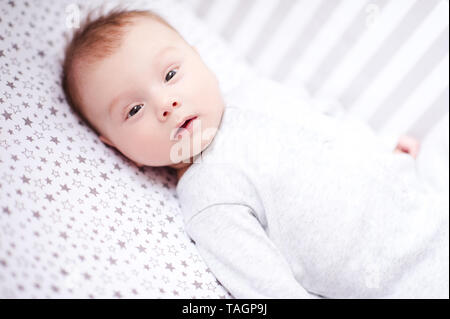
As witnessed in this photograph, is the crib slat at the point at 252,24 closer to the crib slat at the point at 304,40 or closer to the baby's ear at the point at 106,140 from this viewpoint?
the crib slat at the point at 304,40

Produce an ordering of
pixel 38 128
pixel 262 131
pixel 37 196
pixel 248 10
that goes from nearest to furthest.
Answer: pixel 37 196
pixel 38 128
pixel 262 131
pixel 248 10

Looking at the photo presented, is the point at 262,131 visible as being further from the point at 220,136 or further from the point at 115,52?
the point at 115,52

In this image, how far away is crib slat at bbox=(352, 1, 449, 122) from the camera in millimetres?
1017

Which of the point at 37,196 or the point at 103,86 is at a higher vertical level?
the point at 103,86

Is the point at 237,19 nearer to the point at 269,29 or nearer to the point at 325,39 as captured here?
the point at 269,29

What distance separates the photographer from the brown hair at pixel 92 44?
2.82 ft

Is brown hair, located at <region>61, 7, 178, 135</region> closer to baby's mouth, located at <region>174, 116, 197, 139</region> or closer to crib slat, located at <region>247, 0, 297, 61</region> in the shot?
baby's mouth, located at <region>174, 116, 197, 139</region>

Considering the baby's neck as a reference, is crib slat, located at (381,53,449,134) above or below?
above

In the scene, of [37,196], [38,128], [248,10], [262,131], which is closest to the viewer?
[37,196]

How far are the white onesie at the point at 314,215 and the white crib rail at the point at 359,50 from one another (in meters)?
0.27

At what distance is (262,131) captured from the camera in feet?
3.10

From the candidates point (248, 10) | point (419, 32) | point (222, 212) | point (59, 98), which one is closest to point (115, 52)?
point (59, 98)

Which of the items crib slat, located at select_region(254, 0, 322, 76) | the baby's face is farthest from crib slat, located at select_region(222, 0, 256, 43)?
the baby's face

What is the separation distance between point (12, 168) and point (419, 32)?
3.51 feet
